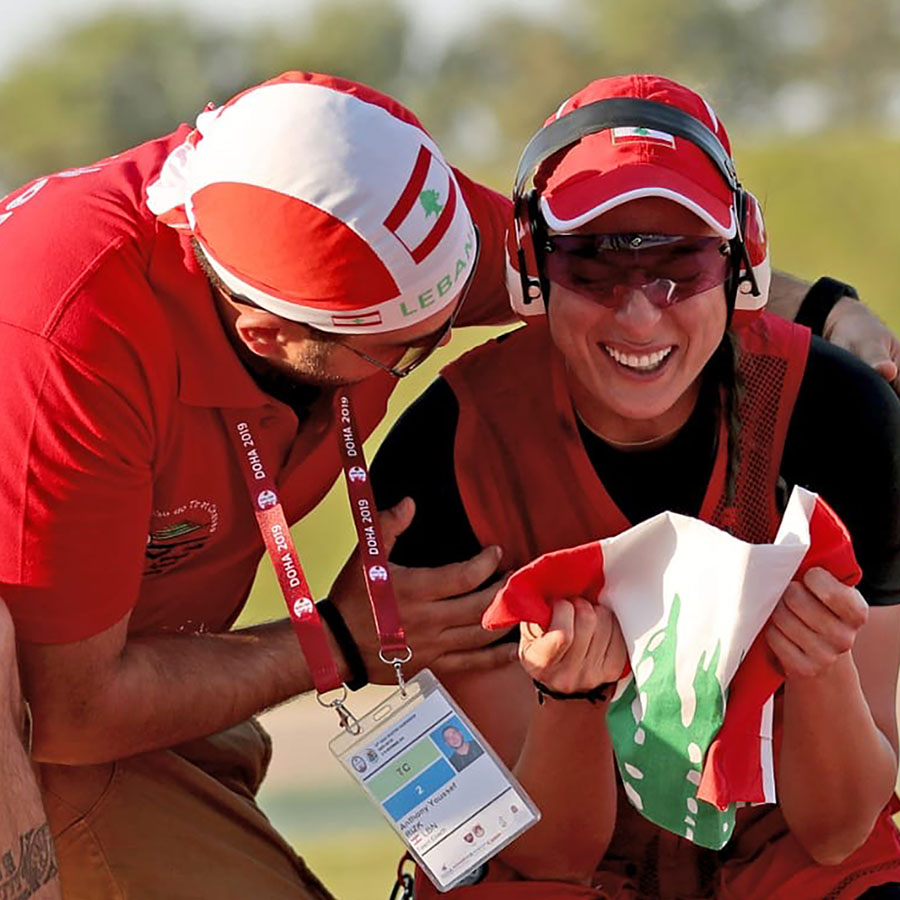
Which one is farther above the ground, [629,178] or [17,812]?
[629,178]

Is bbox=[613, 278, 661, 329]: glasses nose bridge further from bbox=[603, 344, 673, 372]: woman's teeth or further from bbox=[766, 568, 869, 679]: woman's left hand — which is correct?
bbox=[766, 568, 869, 679]: woman's left hand

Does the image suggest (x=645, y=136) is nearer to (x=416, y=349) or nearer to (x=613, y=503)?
(x=416, y=349)

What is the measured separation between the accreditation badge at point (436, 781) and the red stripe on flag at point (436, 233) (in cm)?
77

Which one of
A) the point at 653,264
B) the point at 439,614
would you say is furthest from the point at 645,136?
the point at 439,614

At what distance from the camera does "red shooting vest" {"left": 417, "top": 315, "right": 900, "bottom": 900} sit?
119 inches

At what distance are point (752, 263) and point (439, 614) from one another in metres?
0.84

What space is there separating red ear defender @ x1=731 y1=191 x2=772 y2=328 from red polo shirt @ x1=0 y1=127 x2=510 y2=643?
0.82 m

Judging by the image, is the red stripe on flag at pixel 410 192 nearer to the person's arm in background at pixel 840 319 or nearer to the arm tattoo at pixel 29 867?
the person's arm in background at pixel 840 319

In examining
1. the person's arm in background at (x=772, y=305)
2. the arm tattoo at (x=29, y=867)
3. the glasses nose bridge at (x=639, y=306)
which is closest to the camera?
the arm tattoo at (x=29, y=867)

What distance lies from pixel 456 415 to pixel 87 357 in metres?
0.70

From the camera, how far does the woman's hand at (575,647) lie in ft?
9.06

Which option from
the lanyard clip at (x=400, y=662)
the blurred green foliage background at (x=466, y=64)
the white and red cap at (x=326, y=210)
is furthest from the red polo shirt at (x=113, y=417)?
the blurred green foliage background at (x=466, y=64)

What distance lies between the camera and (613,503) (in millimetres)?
3076

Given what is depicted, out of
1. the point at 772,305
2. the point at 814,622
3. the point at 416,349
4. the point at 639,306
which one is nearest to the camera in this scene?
the point at 814,622
